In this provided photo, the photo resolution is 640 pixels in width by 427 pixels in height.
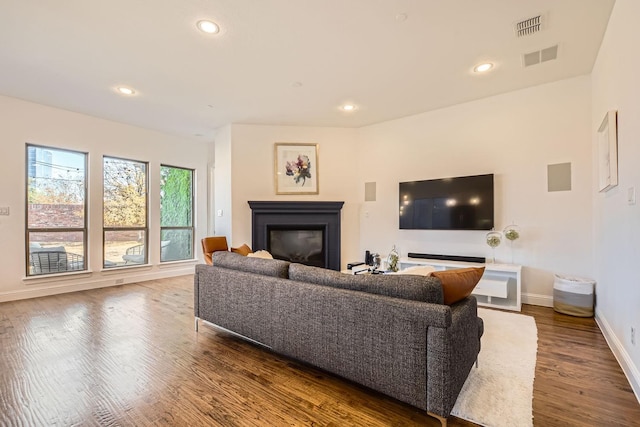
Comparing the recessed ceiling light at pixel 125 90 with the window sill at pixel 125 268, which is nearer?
the recessed ceiling light at pixel 125 90

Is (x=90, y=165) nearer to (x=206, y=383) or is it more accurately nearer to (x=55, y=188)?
(x=55, y=188)

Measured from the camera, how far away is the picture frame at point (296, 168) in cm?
541

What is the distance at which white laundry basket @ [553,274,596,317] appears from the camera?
11.0 ft

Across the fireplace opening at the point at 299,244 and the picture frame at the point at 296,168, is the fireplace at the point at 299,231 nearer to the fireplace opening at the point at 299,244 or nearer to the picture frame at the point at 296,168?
the fireplace opening at the point at 299,244

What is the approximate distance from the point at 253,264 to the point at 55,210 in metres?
4.33

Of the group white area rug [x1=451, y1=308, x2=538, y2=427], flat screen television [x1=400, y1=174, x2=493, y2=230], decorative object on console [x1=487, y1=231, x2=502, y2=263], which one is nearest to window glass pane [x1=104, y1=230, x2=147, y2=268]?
flat screen television [x1=400, y1=174, x2=493, y2=230]

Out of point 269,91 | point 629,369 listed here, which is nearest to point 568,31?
point 629,369

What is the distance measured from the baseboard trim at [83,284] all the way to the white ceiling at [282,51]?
2.87m

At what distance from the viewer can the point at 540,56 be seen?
316 centimetres

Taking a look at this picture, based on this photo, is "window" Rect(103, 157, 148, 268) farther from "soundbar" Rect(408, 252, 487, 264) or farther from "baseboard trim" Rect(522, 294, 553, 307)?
"baseboard trim" Rect(522, 294, 553, 307)

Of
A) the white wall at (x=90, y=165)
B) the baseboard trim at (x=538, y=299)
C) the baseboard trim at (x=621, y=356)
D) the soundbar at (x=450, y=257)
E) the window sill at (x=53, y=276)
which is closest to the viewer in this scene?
the baseboard trim at (x=621, y=356)

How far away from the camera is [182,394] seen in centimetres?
193

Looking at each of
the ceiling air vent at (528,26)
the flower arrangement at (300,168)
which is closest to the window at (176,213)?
the flower arrangement at (300,168)

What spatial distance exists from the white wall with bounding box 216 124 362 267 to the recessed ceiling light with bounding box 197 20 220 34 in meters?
2.65
